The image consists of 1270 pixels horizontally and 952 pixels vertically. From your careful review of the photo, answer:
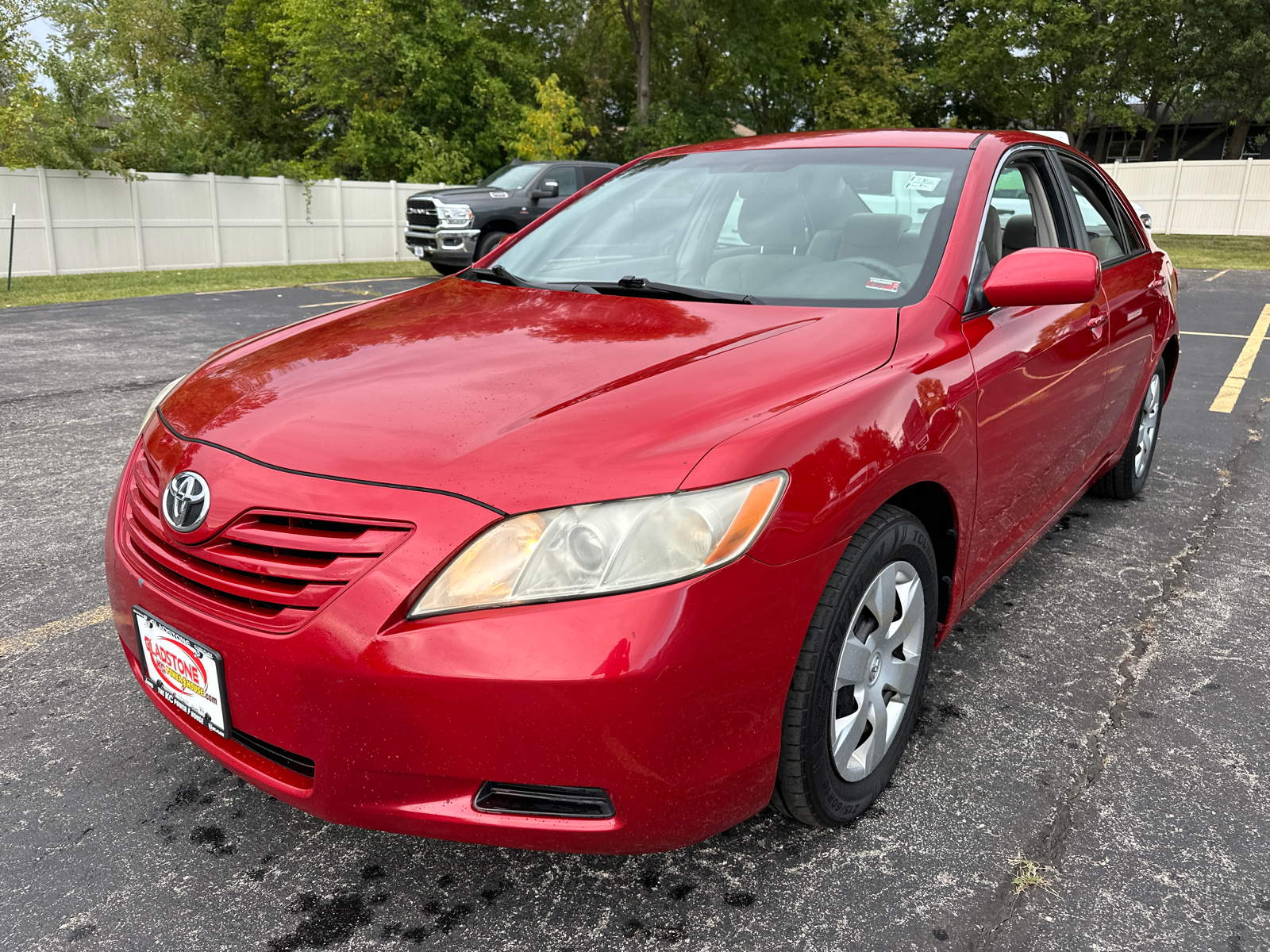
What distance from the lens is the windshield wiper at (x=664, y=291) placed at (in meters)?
2.72

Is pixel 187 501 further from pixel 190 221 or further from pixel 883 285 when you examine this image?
pixel 190 221

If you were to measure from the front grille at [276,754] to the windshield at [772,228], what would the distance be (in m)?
1.66

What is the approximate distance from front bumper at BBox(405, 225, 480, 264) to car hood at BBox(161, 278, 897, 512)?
13.0m

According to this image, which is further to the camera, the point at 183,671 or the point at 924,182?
the point at 924,182

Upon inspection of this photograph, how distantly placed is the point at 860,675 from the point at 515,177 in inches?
610

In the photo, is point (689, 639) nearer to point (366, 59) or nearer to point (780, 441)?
point (780, 441)

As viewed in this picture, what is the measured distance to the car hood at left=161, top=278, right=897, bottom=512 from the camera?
1.81 metres

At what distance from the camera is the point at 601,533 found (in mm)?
1724

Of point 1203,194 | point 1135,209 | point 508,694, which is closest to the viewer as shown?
point 508,694

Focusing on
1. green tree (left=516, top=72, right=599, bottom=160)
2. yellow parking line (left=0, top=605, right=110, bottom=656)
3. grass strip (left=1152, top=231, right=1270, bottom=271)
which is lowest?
grass strip (left=1152, top=231, right=1270, bottom=271)

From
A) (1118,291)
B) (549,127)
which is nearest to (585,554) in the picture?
(1118,291)

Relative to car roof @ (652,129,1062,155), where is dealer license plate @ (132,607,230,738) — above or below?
below

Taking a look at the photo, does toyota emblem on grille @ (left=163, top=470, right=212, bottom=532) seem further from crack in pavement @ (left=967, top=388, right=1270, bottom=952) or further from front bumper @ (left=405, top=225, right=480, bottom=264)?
front bumper @ (left=405, top=225, right=480, bottom=264)

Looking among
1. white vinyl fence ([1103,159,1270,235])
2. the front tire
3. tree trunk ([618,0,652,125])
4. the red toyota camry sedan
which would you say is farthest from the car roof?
tree trunk ([618,0,652,125])
